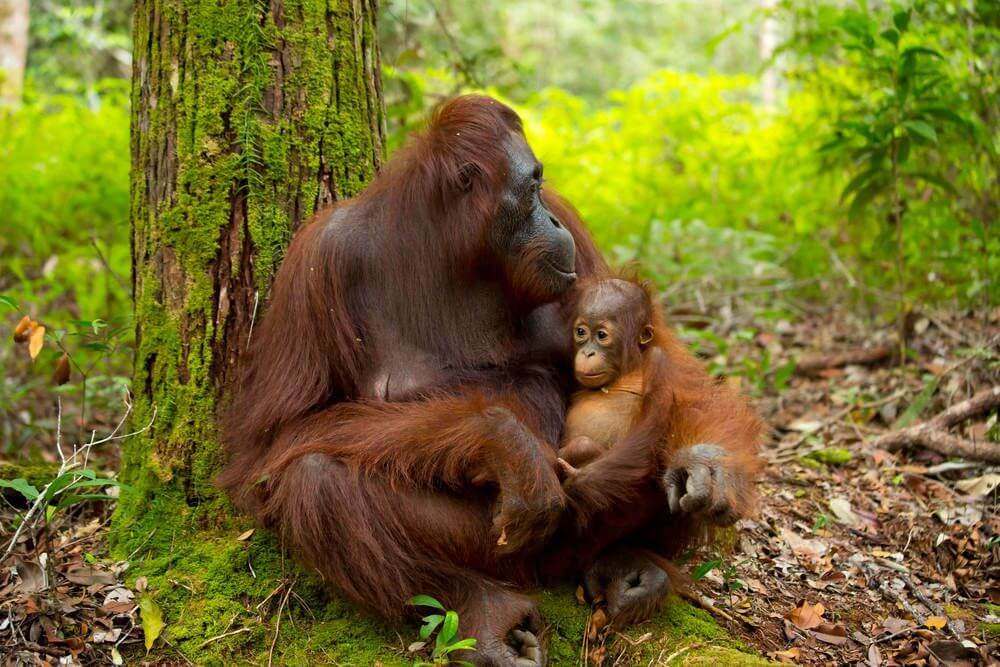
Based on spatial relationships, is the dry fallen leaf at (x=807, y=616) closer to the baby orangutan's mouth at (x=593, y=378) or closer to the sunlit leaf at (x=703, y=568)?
the sunlit leaf at (x=703, y=568)

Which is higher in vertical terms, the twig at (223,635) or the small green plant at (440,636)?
the small green plant at (440,636)

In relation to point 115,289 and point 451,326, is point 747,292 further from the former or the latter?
point 115,289

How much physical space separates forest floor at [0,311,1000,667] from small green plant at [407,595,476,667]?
1.75ft

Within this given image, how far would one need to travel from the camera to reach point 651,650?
9.99ft

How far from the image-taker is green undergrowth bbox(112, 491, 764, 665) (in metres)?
3.03

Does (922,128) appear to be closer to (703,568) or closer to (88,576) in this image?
(703,568)

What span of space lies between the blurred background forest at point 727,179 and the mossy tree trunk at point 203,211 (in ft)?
1.45

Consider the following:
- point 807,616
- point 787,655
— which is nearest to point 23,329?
point 787,655

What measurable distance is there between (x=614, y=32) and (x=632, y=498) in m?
17.5

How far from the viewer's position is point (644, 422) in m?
3.04

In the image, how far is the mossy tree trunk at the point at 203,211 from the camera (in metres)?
3.46

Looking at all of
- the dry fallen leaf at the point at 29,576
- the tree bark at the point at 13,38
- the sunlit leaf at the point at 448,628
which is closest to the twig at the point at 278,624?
the sunlit leaf at the point at 448,628

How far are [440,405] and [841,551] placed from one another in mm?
2021

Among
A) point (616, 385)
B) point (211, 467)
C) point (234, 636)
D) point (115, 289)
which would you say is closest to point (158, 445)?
point (211, 467)
